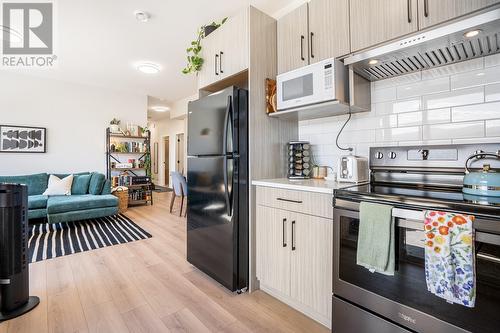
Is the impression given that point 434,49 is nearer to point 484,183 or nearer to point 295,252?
point 484,183

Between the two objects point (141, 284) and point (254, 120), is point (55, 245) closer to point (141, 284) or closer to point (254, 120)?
point (141, 284)

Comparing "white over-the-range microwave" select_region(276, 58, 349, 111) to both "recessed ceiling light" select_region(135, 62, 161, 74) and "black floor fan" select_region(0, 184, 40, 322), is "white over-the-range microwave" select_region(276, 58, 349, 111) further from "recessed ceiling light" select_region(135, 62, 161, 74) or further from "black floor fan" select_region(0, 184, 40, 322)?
"recessed ceiling light" select_region(135, 62, 161, 74)

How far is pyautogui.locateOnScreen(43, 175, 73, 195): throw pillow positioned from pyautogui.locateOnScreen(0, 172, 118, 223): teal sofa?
106 millimetres

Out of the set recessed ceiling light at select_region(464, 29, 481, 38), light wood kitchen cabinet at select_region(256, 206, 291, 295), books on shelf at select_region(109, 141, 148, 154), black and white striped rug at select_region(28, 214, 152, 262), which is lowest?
black and white striped rug at select_region(28, 214, 152, 262)

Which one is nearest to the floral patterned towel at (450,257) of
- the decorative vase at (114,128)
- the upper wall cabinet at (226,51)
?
the upper wall cabinet at (226,51)

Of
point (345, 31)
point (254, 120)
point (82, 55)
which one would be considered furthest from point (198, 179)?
point (82, 55)

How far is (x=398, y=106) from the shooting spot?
1652mm

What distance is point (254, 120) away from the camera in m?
1.91

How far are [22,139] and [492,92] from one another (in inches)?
258

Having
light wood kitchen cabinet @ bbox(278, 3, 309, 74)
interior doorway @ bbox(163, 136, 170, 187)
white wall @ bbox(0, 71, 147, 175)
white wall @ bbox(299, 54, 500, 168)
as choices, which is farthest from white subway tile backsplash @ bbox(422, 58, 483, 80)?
interior doorway @ bbox(163, 136, 170, 187)

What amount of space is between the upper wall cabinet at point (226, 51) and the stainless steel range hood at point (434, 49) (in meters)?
0.85

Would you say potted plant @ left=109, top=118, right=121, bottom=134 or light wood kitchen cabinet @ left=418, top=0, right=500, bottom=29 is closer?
light wood kitchen cabinet @ left=418, top=0, right=500, bottom=29

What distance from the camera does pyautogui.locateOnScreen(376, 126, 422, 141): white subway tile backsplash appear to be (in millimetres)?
1569

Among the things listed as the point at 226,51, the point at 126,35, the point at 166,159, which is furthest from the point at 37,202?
the point at 166,159
